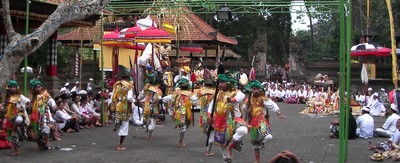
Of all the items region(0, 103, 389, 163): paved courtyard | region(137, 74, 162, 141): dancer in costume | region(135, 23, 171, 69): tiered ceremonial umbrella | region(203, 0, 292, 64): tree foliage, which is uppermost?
region(203, 0, 292, 64): tree foliage

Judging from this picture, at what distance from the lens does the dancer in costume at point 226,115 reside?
9609 mm

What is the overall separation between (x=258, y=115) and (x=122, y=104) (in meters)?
3.47

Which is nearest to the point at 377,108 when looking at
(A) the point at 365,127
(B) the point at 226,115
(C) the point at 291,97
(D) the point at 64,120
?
(A) the point at 365,127

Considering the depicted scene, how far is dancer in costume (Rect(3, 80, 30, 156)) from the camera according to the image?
10.6 m

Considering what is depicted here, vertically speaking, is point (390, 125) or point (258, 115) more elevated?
point (258, 115)

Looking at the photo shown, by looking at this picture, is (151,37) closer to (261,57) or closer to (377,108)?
(377,108)

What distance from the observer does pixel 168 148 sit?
12.0 m

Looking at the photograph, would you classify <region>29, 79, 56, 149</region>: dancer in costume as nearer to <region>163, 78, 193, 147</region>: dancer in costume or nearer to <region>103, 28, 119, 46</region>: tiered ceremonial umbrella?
<region>163, 78, 193, 147</region>: dancer in costume

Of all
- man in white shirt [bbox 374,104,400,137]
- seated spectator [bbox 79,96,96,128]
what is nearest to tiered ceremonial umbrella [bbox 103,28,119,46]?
seated spectator [bbox 79,96,96,128]

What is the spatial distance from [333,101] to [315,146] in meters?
9.92

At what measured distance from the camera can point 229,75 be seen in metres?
10.2

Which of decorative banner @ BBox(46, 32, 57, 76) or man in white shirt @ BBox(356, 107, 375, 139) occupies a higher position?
decorative banner @ BBox(46, 32, 57, 76)

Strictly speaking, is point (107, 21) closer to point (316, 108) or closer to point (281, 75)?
point (316, 108)

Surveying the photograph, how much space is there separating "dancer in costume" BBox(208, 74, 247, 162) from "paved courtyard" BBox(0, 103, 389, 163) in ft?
3.05
